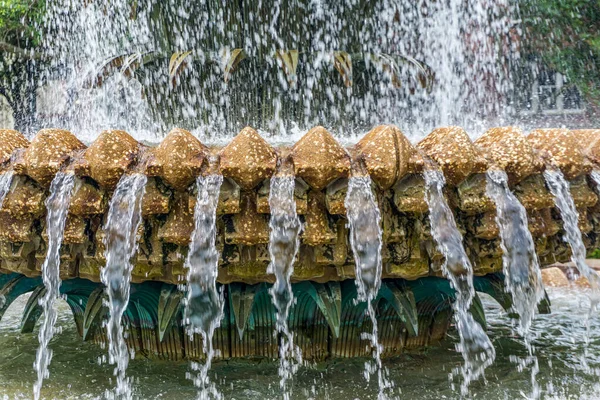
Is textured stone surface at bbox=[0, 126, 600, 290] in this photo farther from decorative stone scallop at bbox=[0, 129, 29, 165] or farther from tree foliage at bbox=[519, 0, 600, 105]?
tree foliage at bbox=[519, 0, 600, 105]

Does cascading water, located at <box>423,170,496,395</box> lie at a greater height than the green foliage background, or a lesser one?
lesser

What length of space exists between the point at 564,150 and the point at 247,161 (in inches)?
45.7

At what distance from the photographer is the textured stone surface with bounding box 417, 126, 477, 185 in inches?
77.4

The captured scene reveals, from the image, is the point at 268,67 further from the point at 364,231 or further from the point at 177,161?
the point at 364,231

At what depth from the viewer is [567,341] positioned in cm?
293

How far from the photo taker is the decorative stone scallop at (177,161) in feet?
6.29

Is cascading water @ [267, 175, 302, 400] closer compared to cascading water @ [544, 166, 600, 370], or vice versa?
cascading water @ [267, 175, 302, 400]

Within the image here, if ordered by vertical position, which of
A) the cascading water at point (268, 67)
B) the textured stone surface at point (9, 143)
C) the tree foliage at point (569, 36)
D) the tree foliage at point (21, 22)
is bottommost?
the textured stone surface at point (9, 143)

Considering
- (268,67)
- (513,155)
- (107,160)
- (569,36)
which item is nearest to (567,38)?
(569,36)

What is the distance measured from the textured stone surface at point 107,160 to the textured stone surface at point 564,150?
1.50 metres

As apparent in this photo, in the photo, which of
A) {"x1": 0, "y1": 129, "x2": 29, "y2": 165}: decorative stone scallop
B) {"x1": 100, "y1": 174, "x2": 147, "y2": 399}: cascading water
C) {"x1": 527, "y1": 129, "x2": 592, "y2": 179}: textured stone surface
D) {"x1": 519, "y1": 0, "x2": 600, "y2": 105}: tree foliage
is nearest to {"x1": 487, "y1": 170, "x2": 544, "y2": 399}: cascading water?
{"x1": 527, "y1": 129, "x2": 592, "y2": 179}: textured stone surface

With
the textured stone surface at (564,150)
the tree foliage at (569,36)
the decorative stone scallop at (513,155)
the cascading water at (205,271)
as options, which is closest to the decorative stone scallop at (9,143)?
the cascading water at (205,271)

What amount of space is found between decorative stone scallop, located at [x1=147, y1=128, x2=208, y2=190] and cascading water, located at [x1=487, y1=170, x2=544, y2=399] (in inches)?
40.1

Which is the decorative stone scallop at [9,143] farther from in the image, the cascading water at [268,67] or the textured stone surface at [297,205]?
the cascading water at [268,67]
